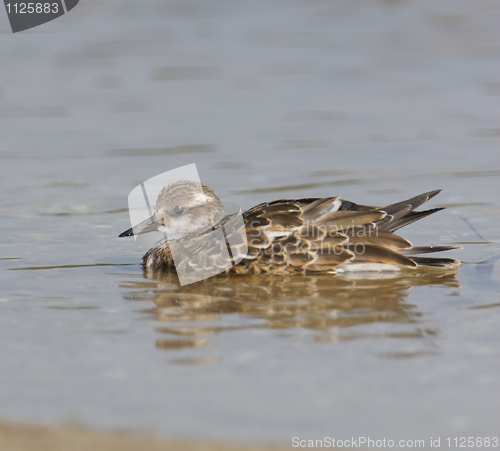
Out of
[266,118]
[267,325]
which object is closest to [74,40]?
[266,118]

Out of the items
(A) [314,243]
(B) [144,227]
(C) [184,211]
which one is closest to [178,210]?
(C) [184,211]

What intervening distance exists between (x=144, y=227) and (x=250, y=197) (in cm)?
199

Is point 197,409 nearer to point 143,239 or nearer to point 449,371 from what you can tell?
point 449,371

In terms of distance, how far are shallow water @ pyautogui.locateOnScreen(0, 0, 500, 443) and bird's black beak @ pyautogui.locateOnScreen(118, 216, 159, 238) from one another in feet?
1.42

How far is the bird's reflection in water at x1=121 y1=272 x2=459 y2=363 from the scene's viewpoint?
5.31 meters

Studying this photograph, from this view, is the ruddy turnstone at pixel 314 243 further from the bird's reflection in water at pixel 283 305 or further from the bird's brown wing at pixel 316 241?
the bird's reflection in water at pixel 283 305

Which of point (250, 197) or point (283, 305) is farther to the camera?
point (250, 197)

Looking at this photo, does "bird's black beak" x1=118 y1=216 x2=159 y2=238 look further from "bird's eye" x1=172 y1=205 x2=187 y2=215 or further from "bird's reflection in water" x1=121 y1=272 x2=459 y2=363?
"bird's reflection in water" x1=121 y1=272 x2=459 y2=363

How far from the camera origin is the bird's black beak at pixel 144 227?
694cm

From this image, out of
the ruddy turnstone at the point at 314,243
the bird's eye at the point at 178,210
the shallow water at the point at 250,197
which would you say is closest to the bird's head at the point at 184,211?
the bird's eye at the point at 178,210

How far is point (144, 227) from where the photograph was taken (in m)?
7.02

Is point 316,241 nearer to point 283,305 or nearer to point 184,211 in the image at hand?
point 283,305

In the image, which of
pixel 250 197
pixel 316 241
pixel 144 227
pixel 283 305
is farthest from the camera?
pixel 250 197

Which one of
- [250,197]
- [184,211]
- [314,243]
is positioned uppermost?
[184,211]
